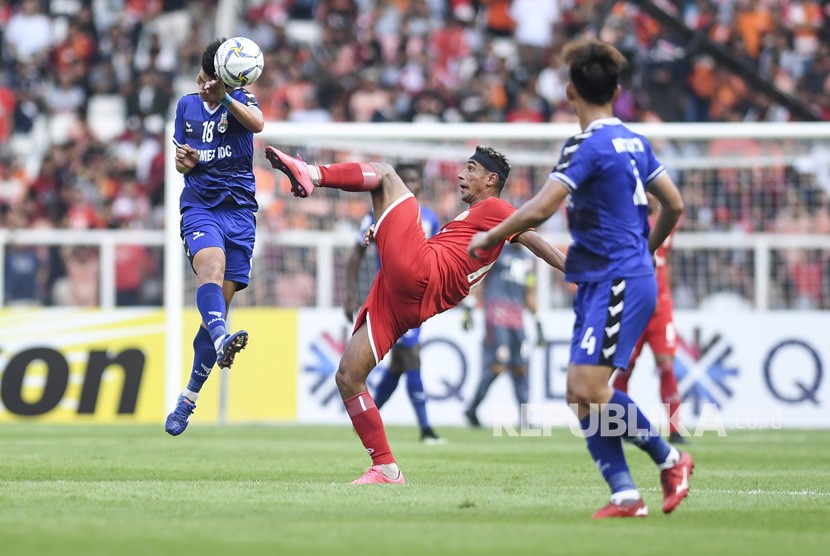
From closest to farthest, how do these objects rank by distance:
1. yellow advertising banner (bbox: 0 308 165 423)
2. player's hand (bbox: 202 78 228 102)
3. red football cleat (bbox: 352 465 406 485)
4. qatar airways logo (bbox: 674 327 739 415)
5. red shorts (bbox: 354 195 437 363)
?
red shorts (bbox: 354 195 437 363) → red football cleat (bbox: 352 465 406 485) → player's hand (bbox: 202 78 228 102) → yellow advertising banner (bbox: 0 308 165 423) → qatar airways logo (bbox: 674 327 739 415)

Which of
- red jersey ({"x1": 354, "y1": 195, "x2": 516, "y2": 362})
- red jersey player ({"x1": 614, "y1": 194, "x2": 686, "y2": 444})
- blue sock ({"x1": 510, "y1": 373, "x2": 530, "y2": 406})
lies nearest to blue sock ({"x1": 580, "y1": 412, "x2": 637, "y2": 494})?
red jersey ({"x1": 354, "y1": 195, "x2": 516, "y2": 362})

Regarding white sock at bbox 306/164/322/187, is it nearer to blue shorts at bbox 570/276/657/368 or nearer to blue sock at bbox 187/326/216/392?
blue sock at bbox 187/326/216/392

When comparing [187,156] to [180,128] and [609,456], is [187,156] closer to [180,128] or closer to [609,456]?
[180,128]

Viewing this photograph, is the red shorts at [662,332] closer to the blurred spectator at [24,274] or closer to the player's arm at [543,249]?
the player's arm at [543,249]

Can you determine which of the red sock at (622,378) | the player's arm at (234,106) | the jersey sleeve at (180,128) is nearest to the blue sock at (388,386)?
the red sock at (622,378)

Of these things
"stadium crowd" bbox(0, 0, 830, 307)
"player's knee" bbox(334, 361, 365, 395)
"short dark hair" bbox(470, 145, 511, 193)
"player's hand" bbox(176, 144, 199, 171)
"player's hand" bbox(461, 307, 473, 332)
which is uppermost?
"stadium crowd" bbox(0, 0, 830, 307)

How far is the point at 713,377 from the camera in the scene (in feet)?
60.7

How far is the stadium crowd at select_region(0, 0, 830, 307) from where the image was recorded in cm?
2234

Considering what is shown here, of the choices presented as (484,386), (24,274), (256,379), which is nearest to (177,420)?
(484,386)

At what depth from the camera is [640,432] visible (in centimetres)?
741

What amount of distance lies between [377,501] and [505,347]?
32.0 feet

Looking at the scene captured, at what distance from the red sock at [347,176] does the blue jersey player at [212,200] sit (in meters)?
1.27

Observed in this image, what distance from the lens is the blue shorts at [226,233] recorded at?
10.6m

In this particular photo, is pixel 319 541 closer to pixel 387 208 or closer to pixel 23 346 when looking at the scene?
pixel 387 208
